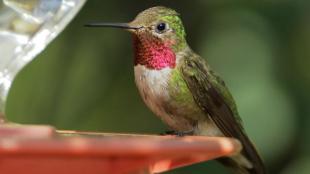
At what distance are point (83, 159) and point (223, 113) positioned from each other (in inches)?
89.7

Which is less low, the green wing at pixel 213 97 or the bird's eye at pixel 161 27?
the bird's eye at pixel 161 27

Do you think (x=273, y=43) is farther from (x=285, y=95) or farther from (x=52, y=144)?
(x=52, y=144)

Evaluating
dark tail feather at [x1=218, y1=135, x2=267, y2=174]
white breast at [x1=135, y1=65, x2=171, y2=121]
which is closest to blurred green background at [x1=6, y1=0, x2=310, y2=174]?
dark tail feather at [x1=218, y1=135, x2=267, y2=174]

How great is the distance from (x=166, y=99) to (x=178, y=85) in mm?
112

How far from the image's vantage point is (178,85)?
3709 millimetres

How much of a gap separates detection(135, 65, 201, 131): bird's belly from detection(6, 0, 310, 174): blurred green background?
0.49m

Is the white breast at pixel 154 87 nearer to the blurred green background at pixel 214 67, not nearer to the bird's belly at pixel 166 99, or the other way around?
the bird's belly at pixel 166 99

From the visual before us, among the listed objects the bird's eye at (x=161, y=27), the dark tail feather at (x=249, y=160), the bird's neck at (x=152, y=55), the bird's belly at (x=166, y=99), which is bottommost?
the dark tail feather at (x=249, y=160)

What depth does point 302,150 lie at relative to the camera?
4023 millimetres

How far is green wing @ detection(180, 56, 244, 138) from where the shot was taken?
371 centimetres

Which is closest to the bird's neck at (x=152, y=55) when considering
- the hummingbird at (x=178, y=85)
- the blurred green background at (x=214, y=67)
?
the hummingbird at (x=178, y=85)

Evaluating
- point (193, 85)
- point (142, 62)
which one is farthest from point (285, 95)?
point (142, 62)

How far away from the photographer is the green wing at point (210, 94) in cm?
371

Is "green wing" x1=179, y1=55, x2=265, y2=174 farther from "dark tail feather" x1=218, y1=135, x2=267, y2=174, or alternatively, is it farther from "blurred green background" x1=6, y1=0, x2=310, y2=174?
"blurred green background" x1=6, y1=0, x2=310, y2=174
